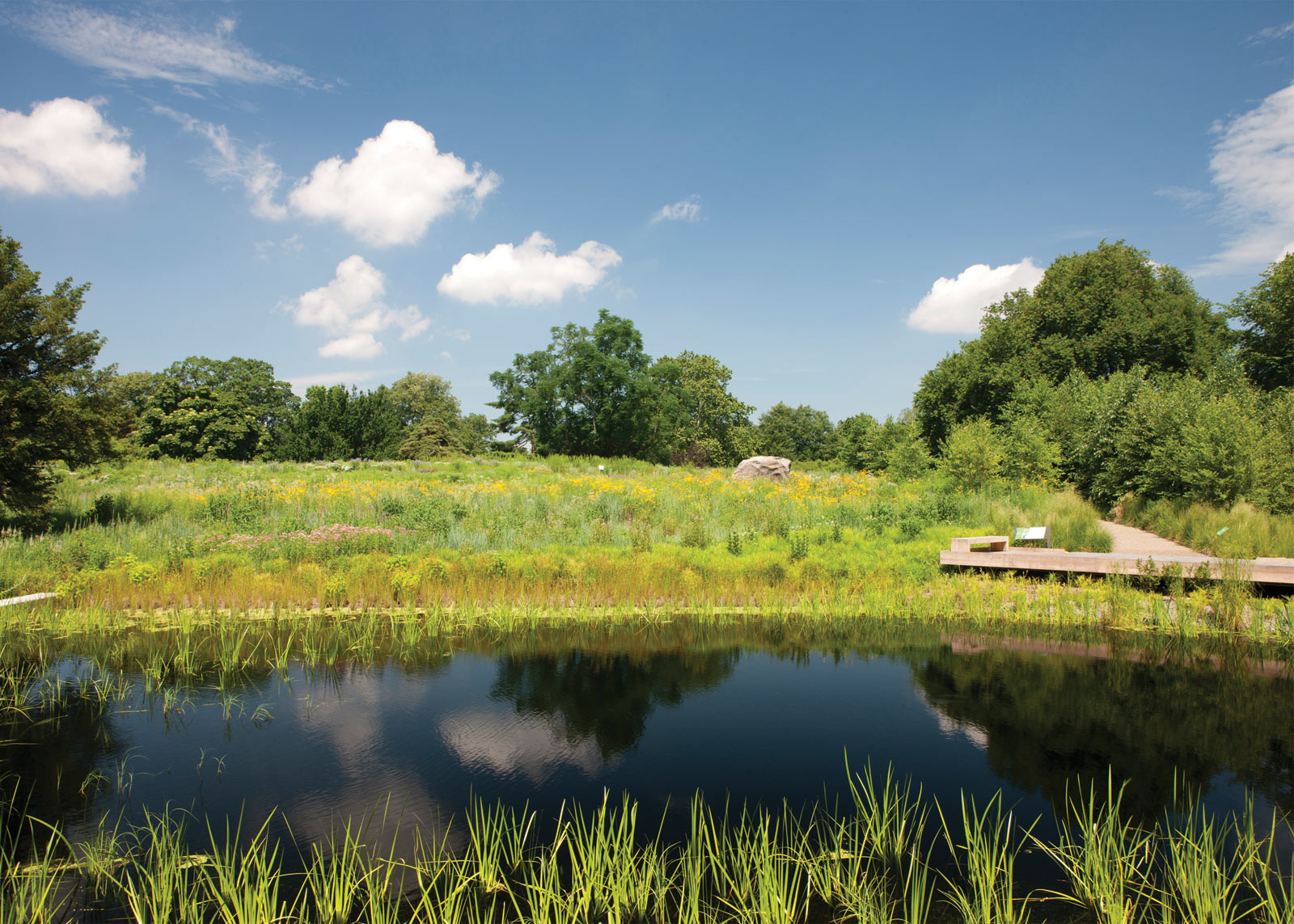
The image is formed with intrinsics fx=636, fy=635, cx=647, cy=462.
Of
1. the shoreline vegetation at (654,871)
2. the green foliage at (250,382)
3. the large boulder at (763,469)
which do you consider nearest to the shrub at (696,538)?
the shoreline vegetation at (654,871)

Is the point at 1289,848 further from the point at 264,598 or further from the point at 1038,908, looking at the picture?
the point at 264,598

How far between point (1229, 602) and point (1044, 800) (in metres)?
6.60

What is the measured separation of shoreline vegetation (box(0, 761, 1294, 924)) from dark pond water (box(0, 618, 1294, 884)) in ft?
0.86

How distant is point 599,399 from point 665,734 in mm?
40735

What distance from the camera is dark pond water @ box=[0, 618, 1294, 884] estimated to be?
465cm

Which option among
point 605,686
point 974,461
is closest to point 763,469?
point 974,461

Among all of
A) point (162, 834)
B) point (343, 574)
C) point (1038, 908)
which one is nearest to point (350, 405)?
point (343, 574)

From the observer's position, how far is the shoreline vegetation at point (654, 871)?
3.36 m

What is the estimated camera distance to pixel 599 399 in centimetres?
4569

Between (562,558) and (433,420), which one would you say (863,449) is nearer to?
(433,420)

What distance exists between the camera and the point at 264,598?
9.50 meters

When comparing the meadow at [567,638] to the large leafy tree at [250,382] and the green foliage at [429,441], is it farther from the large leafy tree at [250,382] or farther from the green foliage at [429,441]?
the large leafy tree at [250,382]

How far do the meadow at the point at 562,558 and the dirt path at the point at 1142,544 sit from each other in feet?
2.16

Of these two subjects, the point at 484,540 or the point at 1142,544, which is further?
the point at 1142,544
